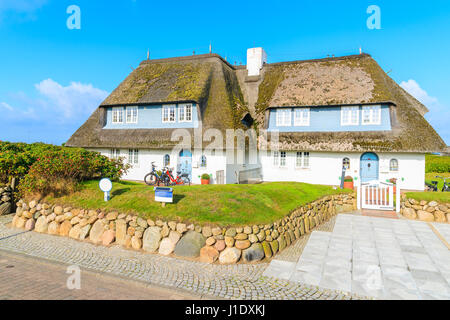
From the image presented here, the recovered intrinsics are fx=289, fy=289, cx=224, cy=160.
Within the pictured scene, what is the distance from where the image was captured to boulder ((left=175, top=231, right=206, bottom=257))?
8.29m

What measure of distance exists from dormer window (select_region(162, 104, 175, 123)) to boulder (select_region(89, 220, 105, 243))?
1360 centimetres

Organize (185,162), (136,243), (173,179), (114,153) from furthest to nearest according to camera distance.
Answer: (114,153), (185,162), (173,179), (136,243)

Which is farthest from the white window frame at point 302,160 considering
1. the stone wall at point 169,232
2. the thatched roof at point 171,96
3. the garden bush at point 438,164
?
the garden bush at point 438,164

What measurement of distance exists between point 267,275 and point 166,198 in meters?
3.95

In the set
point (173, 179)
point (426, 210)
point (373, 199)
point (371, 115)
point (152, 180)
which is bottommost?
point (426, 210)

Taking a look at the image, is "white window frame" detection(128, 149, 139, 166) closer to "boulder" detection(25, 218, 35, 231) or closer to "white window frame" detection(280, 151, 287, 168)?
"white window frame" detection(280, 151, 287, 168)

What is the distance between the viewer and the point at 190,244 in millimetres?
8359

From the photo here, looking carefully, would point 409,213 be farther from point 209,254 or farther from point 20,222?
point 20,222

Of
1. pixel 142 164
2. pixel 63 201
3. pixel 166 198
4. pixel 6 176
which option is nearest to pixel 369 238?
pixel 166 198

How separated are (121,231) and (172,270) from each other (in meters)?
2.73

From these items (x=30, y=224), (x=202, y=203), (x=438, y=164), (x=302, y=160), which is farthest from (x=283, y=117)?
(x=438, y=164)

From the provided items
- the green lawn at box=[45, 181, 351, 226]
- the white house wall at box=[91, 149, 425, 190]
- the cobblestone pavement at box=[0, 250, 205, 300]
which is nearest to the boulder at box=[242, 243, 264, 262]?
the green lawn at box=[45, 181, 351, 226]
